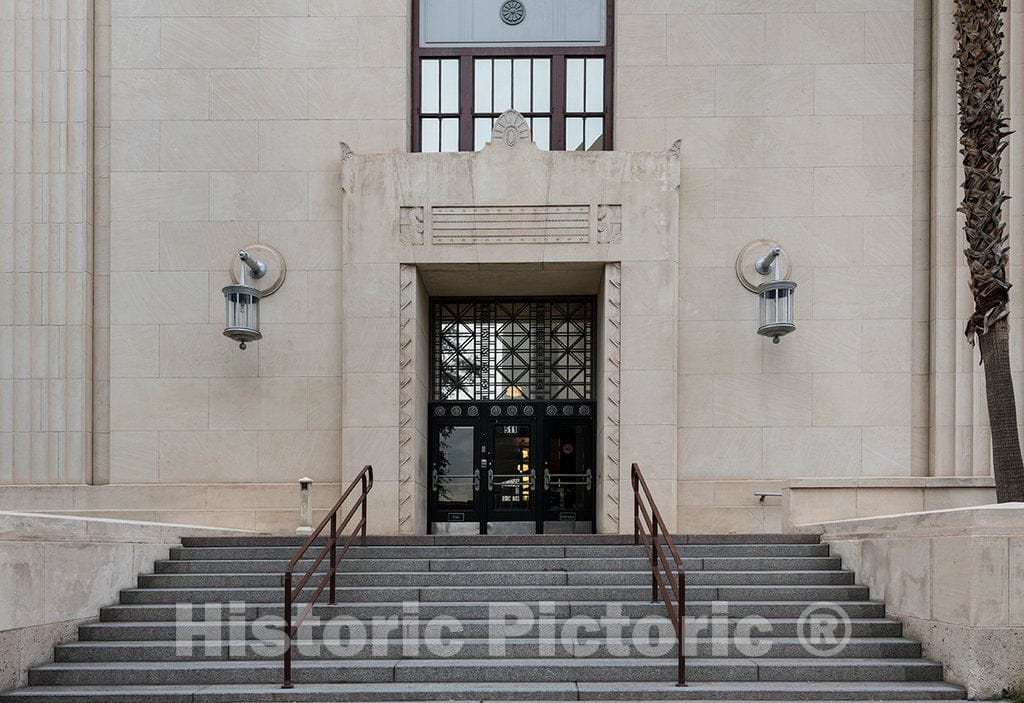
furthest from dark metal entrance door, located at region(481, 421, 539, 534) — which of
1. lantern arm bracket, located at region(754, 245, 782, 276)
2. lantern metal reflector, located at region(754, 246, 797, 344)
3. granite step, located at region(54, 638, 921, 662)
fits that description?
granite step, located at region(54, 638, 921, 662)

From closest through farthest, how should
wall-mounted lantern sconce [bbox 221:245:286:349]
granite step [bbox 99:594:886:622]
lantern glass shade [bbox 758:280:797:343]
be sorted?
granite step [bbox 99:594:886:622] < lantern glass shade [bbox 758:280:797:343] < wall-mounted lantern sconce [bbox 221:245:286:349]

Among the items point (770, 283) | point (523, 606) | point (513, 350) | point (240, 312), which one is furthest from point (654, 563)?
point (240, 312)

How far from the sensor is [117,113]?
13891mm

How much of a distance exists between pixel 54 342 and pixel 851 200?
1255 centimetres

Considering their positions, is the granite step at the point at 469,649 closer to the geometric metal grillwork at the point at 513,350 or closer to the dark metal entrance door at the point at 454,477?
the dark metal entrance door at the point at 454,477

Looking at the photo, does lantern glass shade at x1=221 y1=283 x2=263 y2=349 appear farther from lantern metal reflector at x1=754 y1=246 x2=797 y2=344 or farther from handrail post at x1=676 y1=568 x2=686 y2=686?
handrail post at x1=676 y1=568 x2=686 y2=686

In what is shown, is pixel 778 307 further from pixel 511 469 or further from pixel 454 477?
pixel 454 477

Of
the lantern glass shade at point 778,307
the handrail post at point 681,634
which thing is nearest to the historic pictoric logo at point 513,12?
the lantern glass shade at point 778,307

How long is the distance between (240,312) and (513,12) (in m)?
6.58

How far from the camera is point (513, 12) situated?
1446 cm

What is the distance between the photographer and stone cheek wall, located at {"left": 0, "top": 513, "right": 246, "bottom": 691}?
311 inches

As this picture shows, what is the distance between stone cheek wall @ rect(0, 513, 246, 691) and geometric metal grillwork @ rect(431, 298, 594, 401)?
20.0ft

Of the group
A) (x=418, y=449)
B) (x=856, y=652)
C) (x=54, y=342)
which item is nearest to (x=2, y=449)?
(x=54, y=342)

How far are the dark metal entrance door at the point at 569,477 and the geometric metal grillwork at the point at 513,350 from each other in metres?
0.59
